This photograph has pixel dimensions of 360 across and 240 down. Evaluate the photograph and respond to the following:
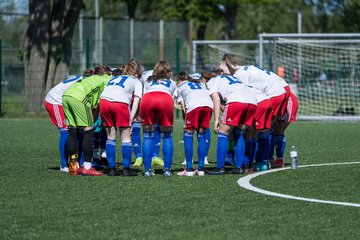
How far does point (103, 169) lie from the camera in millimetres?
15109

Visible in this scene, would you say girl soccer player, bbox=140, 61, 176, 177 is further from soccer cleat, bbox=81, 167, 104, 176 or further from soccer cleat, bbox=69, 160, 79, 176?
soccer cleat, bbox=69, 160, 79, 176

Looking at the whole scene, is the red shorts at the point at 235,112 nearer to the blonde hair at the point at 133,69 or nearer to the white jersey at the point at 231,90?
the white jersey at the point at 231,90

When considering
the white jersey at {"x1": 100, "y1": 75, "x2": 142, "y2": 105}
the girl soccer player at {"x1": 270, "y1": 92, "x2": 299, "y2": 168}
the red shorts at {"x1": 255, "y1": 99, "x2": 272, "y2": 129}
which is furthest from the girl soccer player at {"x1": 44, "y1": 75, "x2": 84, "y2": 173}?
the girl soccer player at {"x1": 270, "y1": 92, "x2": 299, "y2": 168}

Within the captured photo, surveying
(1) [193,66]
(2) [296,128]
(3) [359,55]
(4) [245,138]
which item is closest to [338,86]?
(3) [359,55]

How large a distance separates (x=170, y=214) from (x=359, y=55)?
23687mm

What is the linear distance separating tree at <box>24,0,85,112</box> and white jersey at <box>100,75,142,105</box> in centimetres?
1794

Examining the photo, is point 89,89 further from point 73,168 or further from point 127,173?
point 127,173

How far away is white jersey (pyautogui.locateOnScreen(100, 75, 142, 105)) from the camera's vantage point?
532 inches

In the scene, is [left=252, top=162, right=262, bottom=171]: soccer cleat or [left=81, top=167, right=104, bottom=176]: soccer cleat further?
[left=252, top=162, right=262, bottom=171]: soccer cleat

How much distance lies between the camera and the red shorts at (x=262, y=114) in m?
14.2

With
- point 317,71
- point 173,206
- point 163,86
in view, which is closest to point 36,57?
point 317,71

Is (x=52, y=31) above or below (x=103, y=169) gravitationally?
above

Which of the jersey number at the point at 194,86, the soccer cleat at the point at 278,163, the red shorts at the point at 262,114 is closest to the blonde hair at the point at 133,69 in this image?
the jersey number at the point at 194,86

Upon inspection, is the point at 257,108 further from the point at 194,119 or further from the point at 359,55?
the point at 359,55
